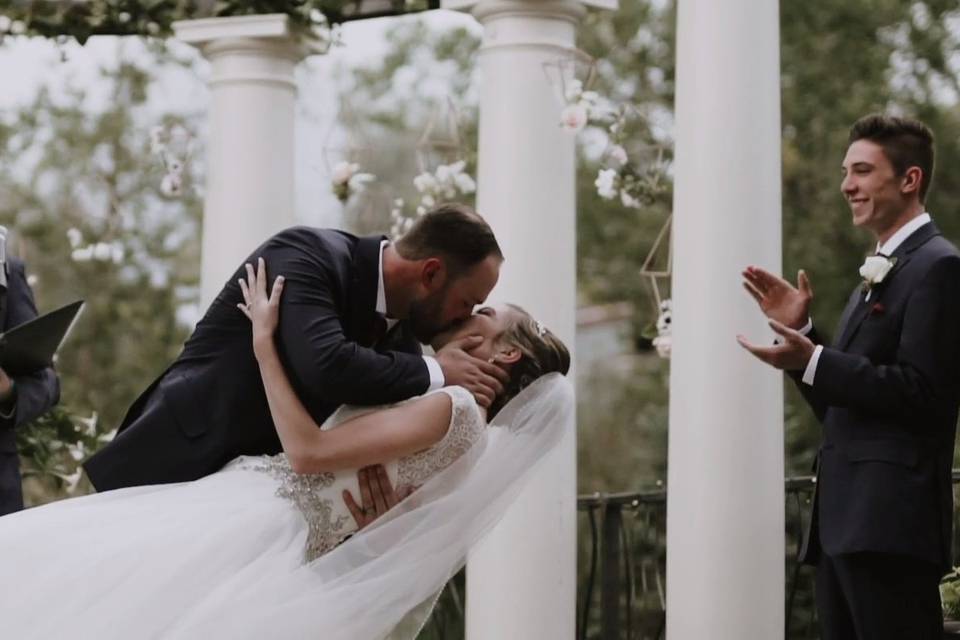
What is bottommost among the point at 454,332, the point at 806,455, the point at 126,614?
the point at 806,455

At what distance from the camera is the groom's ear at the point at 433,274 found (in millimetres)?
5914

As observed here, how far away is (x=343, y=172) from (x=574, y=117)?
2.36 meters

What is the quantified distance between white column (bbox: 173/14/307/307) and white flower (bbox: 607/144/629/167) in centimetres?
214

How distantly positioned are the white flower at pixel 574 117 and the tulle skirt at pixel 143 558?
3.22 meters

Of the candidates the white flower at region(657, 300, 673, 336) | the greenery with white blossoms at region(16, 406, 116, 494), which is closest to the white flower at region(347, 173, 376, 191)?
the greenery with white blossoms at region(16, 406, 116, 494)

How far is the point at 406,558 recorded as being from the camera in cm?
596

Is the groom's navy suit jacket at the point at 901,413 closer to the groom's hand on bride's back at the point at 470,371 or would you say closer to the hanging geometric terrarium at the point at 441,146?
the groom's hand on bride's back at the point at 470,371

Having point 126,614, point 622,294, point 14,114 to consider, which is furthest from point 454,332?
point 14,114

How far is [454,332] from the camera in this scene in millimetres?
6070

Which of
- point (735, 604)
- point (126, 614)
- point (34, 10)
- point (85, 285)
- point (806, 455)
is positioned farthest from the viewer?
point (85, 285)

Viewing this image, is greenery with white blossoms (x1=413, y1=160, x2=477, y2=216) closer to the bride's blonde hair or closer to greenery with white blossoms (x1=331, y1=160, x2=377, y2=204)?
greenery with white blossoms (x1=331, y1=160, x2=377, y2=204)

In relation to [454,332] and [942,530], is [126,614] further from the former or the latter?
[942,530]

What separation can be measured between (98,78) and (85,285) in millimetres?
2996

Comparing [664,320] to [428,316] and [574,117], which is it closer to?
[574,117]
